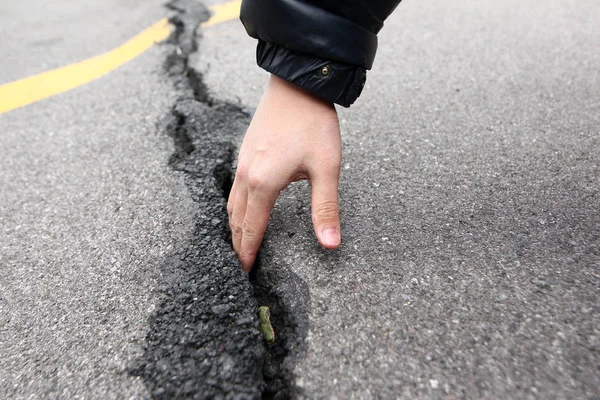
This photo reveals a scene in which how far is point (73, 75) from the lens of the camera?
2438mm

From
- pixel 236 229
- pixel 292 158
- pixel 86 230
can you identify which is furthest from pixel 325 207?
pixel 86 230

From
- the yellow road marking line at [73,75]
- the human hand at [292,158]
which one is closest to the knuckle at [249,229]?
the human hand at [292,158]

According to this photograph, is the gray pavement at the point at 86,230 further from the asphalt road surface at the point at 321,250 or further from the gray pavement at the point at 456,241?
the gray pavement at the point at 456,241

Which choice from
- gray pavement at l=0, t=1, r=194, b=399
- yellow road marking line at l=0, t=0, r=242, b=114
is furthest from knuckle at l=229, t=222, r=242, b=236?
yellow road marking line at l=0, t=0, r=242, b=114

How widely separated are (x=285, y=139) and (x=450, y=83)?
52.6 inches

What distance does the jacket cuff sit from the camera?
1.13m

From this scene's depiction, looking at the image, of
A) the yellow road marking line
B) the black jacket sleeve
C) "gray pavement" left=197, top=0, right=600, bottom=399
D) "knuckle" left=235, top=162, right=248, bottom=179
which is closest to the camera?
"gray pavement" left=197, top=0, right=600, bottom=399

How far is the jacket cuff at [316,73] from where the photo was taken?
113cm

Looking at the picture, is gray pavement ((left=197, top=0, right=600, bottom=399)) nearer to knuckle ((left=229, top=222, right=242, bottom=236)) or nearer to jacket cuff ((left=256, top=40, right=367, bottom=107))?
knuckle ((left=229, top=222, right=242, bottom=236))

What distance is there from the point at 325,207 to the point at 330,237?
0.08 metres

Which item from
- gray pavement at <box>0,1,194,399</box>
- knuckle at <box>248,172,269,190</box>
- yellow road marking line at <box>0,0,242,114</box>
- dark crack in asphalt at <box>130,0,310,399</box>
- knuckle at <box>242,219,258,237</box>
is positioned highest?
knuckle at <box>248,172,269,190</box>

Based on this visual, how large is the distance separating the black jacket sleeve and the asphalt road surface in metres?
0.42

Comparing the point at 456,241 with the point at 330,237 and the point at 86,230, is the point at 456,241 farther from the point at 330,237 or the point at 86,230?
the point at 86,230

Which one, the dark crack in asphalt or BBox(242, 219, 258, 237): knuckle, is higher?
BBox(242, 219, 258, 237): knuckle
